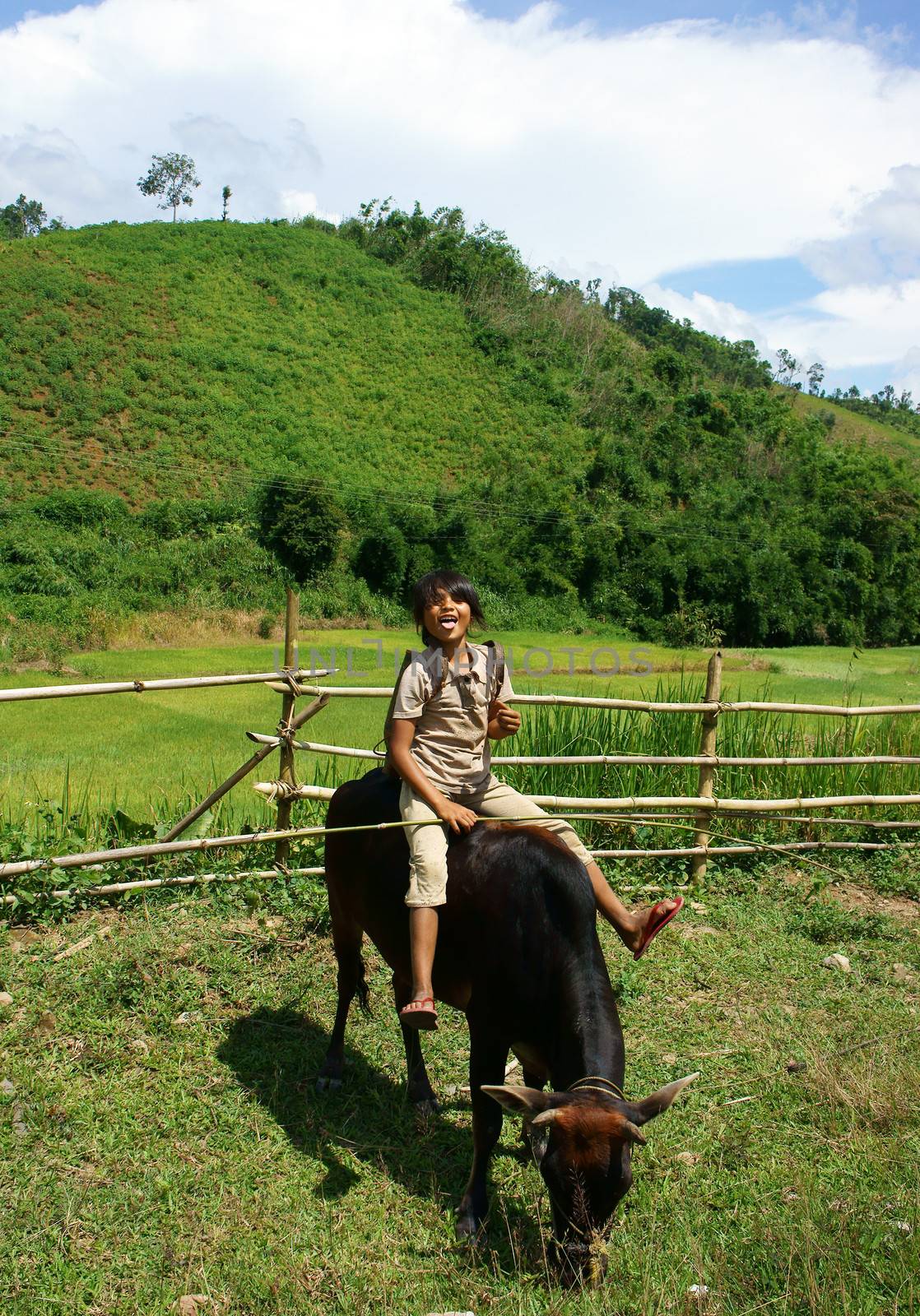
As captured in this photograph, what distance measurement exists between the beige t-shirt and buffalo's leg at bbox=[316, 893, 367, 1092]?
2.43 feet

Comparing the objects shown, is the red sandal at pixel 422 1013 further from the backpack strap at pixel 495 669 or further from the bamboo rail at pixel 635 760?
the bamboo rail at pixel 635 760

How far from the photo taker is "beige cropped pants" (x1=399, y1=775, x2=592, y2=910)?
2920mm

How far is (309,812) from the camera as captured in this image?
5398mm

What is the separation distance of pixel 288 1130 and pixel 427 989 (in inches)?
31.0

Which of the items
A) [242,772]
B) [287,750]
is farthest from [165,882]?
[287,750]

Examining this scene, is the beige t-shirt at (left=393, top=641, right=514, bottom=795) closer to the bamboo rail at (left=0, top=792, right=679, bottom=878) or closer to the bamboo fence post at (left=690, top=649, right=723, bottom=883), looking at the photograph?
the bamboo rail at (left=0, top=792, right=679, bottom=878)

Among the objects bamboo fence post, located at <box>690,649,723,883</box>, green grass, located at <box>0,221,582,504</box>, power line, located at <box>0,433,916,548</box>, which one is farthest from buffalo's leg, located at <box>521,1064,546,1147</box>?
green grass, located at <box>0,221,582,504</box>

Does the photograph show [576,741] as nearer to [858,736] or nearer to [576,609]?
[858,736]

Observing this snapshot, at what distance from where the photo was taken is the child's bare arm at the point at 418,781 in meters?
3.00

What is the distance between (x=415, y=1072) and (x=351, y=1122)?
0.26 m

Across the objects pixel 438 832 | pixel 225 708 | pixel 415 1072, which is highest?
pixel 438 832

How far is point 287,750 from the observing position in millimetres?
4746

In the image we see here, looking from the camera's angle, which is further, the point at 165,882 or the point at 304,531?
the point at 304,531

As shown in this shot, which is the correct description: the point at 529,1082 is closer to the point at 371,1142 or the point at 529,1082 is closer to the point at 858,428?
the point at 371,1142
